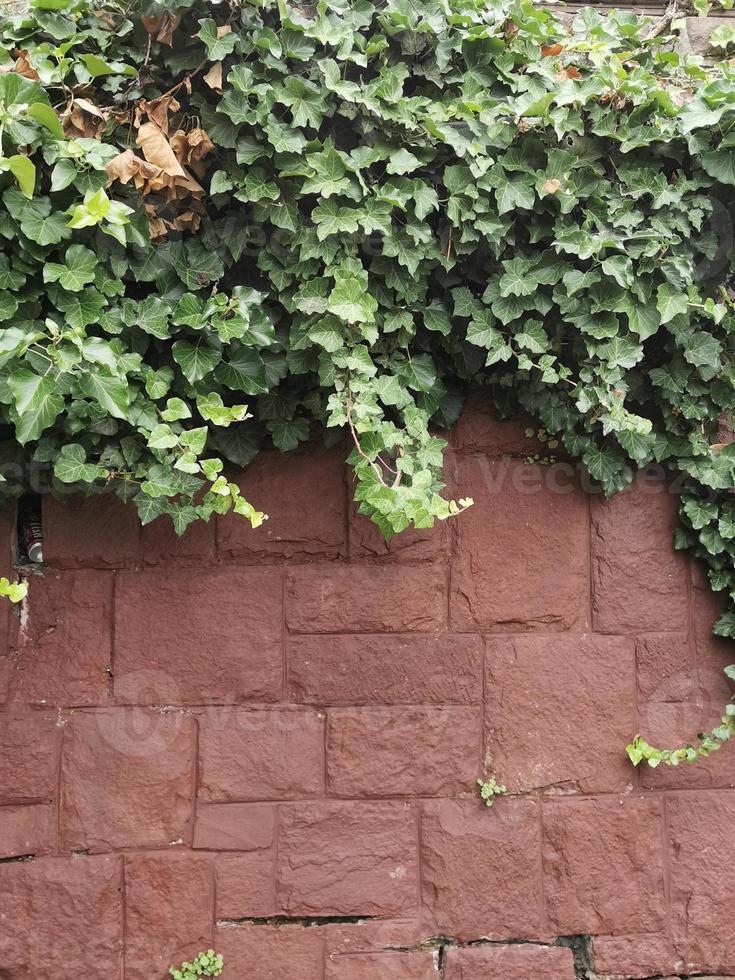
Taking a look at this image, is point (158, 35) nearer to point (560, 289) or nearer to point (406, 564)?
point (560, 289)

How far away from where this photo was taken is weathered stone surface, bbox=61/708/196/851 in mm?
2285

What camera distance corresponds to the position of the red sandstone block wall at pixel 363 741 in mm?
2291

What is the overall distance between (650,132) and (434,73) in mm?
533

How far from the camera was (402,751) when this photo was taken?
235 cm

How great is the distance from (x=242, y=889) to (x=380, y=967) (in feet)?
1.35

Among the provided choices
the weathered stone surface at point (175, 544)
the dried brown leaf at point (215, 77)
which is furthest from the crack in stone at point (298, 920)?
the dried brown leaf at point (215, 77)

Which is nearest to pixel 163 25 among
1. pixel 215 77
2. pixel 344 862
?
pixel 215 77

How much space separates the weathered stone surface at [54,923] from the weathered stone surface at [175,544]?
0.81m

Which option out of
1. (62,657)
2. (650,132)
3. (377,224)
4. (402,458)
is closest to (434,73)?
(377,224)

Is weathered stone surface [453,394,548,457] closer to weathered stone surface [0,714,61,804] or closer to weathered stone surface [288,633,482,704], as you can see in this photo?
weathered stone surface [288,633,482,704]

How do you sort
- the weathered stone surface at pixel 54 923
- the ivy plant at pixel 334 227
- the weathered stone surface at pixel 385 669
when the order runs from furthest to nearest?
the weathered stone surface at pixel 385 669
the weathered stone surface at pixel 54 923
the ivy plant at pixel 334 227

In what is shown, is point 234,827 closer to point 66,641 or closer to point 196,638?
point 196,638

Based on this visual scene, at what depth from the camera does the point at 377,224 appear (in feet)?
6.66

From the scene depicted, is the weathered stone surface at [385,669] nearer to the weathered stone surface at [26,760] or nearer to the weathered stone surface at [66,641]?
the weathered stone surface at [66,641]
